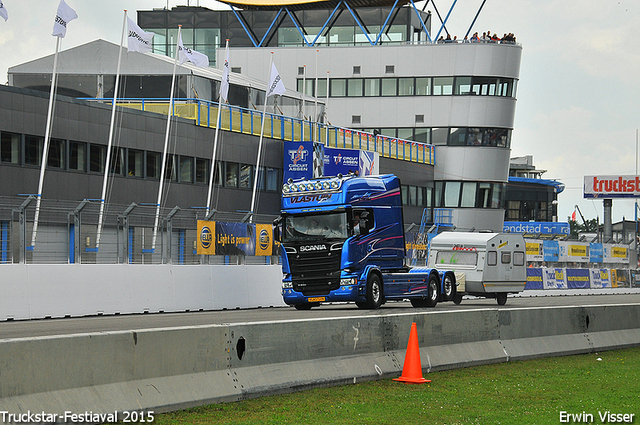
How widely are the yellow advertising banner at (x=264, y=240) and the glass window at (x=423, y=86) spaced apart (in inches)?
1454

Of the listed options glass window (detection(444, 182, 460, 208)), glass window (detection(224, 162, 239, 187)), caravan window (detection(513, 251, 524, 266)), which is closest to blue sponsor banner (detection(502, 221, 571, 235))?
glass window (detection(444, 182, 460, 208))

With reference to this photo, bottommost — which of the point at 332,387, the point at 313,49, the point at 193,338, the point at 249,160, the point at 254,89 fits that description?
the point at 332,387

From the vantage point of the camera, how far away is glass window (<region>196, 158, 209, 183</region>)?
148 ft

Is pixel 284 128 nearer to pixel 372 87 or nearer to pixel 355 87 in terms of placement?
pixel 355 87

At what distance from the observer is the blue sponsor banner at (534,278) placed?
4547cm

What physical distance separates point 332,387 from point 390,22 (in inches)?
2427

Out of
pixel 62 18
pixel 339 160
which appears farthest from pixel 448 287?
pixel 339 160

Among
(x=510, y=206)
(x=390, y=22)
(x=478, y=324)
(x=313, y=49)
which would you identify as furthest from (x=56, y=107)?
(x=510, y=206)

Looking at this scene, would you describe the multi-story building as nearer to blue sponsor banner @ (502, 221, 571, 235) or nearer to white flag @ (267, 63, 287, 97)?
white flag @ (267, 63, 287, 97)

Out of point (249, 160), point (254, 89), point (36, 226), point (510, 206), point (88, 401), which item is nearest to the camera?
point (88, 401)

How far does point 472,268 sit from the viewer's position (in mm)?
30969

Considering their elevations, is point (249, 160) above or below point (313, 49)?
below

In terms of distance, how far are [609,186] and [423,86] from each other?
95.8ft

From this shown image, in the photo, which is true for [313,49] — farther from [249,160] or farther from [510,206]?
[510,206]
